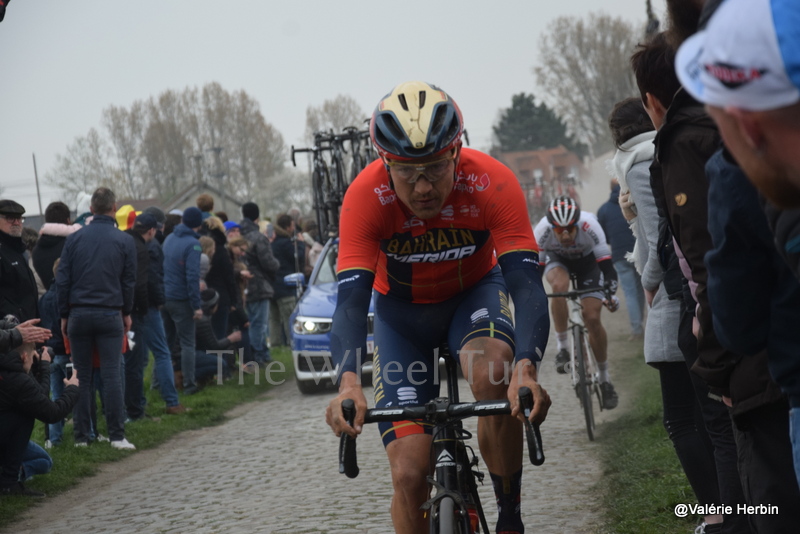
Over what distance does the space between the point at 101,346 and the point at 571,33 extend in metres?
74.2

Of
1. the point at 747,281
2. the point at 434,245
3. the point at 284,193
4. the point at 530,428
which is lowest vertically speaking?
the point at 530,428

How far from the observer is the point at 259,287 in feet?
52.0

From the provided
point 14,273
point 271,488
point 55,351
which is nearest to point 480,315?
point 271,488

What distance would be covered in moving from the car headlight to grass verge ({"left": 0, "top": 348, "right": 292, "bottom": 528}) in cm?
134

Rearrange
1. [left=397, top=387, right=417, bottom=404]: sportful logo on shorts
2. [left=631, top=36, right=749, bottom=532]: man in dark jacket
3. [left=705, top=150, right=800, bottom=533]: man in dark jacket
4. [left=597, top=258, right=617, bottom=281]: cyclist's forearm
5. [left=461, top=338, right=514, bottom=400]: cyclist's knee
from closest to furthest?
[left=705, top=150, right=800, bottom=533]: man in dark jacket
[left=631, top=36, right=749, bottom=532]: man in dark jacket
[left=461, top=338, right=514, bottom=400]: cyclist's knee
[left=397, top=387, right=417, bottom=404]: sportful logo on shorts
[left=597, top=258, right=617, bottom=281]: cyclist's forearm

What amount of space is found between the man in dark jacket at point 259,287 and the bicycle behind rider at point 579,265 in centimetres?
637

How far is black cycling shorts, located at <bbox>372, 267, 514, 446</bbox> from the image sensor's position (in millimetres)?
4227

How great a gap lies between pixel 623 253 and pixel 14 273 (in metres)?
9.46

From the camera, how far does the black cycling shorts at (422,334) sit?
4.23 metres

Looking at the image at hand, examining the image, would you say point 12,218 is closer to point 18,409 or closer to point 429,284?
point 18,409

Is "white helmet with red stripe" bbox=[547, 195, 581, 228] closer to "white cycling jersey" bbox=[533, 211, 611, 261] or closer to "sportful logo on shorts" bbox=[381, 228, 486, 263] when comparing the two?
"white cycling jersey" bbox=[533, 211, 611, 261]

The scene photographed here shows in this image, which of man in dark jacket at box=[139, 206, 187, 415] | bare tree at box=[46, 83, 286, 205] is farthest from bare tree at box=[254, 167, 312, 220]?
man in dark jacket at box=[139, 206, 187, 415]

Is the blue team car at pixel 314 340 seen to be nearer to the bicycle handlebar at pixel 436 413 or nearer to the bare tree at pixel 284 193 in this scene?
the bicycle handlebar at pixel 436 413

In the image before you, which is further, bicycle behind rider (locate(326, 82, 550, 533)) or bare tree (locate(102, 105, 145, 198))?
bare tree (locate(102, 105, 145, 198))
